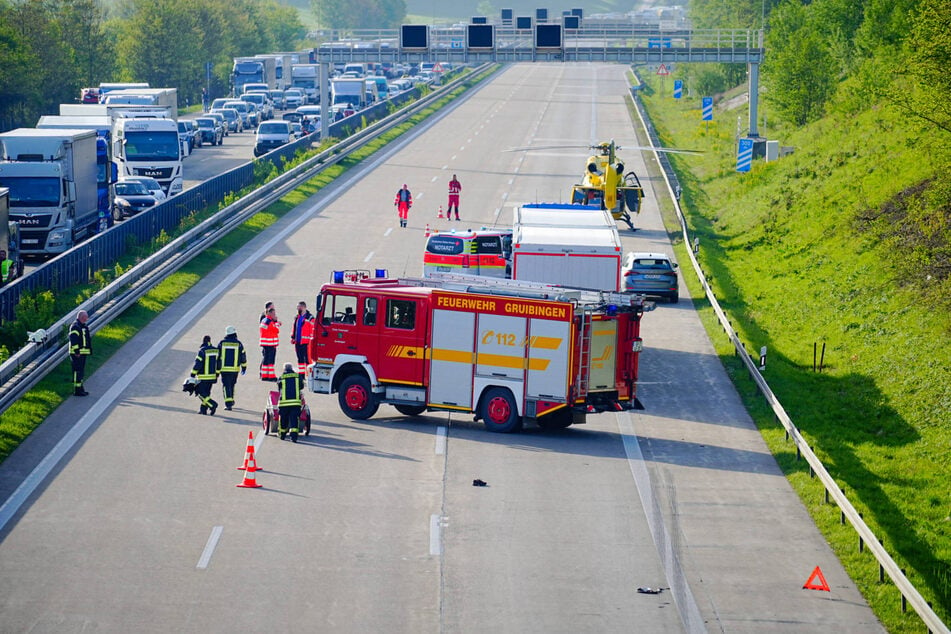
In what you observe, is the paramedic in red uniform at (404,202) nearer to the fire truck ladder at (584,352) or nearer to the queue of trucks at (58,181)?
the queue of trucks at (58,181)

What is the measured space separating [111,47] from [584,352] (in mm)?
81582

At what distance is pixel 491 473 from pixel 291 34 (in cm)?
14902

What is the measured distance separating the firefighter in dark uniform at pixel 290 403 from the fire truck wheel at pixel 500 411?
3.25 meters

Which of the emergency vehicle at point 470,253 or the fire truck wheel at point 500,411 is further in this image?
the emergency vehicle at point 470,253

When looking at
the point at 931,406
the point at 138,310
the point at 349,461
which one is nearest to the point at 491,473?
the point at 349,461

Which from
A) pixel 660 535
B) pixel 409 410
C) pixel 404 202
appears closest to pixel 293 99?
pixel 404 202

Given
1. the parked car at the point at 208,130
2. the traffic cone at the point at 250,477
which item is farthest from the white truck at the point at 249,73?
the traffic cone at the point at 250,477

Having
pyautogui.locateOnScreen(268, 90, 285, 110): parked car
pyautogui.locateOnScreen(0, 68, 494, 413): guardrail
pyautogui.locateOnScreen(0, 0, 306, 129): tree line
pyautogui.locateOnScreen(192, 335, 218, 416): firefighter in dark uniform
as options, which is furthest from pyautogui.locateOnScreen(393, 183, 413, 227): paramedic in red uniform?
pyautogui.locateOnScreen(268, 90, 285, 110): parked car

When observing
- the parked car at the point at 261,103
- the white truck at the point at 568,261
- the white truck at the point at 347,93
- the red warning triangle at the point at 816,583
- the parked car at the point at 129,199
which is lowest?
the red warning triangle at the point at 816,583

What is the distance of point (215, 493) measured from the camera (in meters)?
19.7

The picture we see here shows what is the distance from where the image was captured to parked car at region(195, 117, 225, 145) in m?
75.6

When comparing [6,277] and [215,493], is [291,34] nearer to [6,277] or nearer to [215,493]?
[6,277]

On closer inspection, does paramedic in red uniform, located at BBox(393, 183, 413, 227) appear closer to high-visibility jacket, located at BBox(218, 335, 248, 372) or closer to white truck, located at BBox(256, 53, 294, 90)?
high-visibility jacket, located at BBox(218, 335, 248, 372)

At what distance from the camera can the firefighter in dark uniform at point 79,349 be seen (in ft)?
81.6
